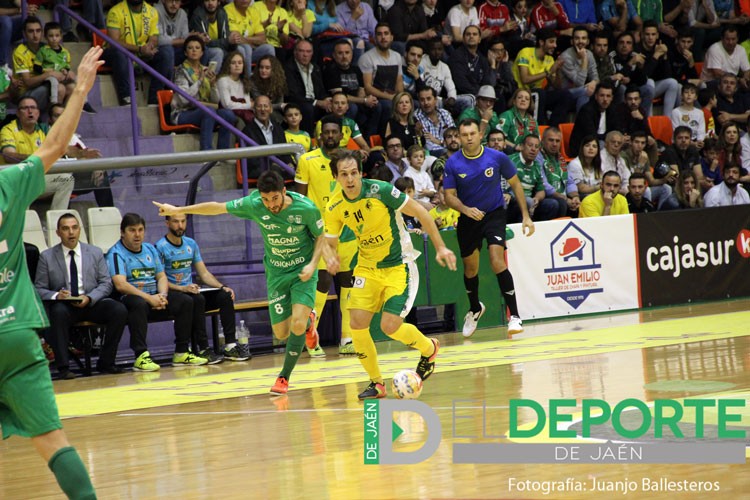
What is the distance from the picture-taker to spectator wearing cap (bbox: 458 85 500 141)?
17.3m

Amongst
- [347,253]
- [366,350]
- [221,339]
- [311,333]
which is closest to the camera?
[366,350]

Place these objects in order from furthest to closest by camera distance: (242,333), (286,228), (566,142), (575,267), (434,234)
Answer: (566,142) → (575,267) → (242,333) → (286,228) → (434,234)

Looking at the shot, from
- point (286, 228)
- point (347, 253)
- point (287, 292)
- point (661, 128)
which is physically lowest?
point (287, 292)

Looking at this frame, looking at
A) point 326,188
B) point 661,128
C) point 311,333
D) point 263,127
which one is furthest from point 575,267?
point 311,333

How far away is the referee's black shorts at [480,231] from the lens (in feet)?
44.8

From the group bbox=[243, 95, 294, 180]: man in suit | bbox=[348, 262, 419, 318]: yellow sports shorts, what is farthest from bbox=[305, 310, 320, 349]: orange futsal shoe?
bbox=[243, 95, 294, 180]: man in suit

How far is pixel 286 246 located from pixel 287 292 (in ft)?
1.44

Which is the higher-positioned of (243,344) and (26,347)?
(26,347)

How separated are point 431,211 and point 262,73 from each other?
315 centimetres

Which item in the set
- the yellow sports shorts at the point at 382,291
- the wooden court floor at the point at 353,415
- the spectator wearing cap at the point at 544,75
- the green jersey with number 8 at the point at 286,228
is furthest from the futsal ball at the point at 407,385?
the spectator wearing cap at the point at 544,75

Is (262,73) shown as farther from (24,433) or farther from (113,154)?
(24,433)

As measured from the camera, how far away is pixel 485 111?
17.5 m

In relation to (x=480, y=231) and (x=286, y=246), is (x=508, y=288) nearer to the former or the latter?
(x=480, y=231)

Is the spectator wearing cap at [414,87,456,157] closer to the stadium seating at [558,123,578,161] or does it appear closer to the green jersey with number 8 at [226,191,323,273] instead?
the stadium seating at [558,123,578,161]
